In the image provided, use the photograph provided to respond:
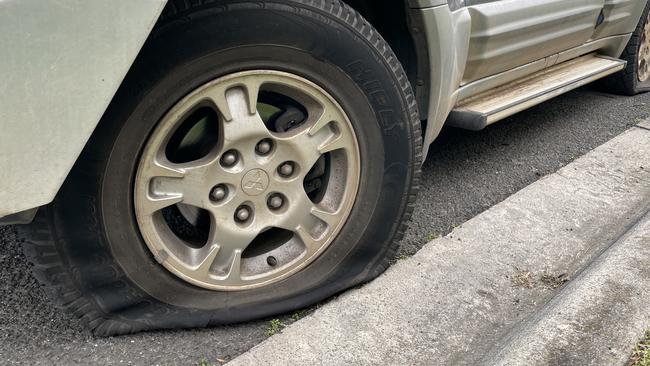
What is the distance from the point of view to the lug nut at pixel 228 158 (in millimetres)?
1697

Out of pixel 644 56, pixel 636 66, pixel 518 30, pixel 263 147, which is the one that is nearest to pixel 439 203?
pixel 518 30

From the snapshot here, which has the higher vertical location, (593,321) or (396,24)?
(396,24)

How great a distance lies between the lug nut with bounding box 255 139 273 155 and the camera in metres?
1.75

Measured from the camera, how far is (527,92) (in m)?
2.90

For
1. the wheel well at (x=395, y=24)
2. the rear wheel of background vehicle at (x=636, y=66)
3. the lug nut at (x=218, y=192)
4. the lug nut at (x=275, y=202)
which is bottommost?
the rear wheel of background vehicle at (x=636, y=66)

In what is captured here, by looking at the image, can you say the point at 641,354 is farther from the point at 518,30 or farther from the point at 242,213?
the point at 518,30

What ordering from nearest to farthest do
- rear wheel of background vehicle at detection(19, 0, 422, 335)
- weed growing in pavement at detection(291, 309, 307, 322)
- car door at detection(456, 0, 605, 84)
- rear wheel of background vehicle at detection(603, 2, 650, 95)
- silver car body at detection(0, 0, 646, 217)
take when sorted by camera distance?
silver car body at detection(0, 0, 646, 217), rear wheel of background vehicle at detection(19, 0, 422, 335), weed growing in pavement at detection(291, 309, 307, 322), car door at detection(456, 0, 605, 84), rear wheel of background vehicle at detection(603, 2, 650, 95)

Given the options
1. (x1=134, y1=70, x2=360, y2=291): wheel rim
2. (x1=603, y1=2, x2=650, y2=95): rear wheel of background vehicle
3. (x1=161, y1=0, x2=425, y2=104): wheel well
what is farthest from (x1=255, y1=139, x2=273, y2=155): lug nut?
(x1=603, y1=2, x2=650, y2=95): rear wheel of background vehicle

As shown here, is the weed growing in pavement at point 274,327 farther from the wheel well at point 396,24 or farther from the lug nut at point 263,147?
the wheel well at point 396,24

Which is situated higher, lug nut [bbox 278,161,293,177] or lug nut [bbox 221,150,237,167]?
lug nut [bbox 221,150,237,167]

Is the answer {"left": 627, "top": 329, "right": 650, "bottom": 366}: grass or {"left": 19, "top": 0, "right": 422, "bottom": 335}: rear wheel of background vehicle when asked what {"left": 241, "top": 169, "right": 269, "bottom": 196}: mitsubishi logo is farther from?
{"left": 627, "top": 329, "right": 650, "bottom": 366}: grass

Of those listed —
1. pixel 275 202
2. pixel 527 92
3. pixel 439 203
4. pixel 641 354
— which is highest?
pixel 275 202

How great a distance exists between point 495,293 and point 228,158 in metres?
1.09

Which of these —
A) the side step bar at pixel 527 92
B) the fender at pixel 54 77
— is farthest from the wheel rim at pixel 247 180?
the side step bar at pixel 527 92
